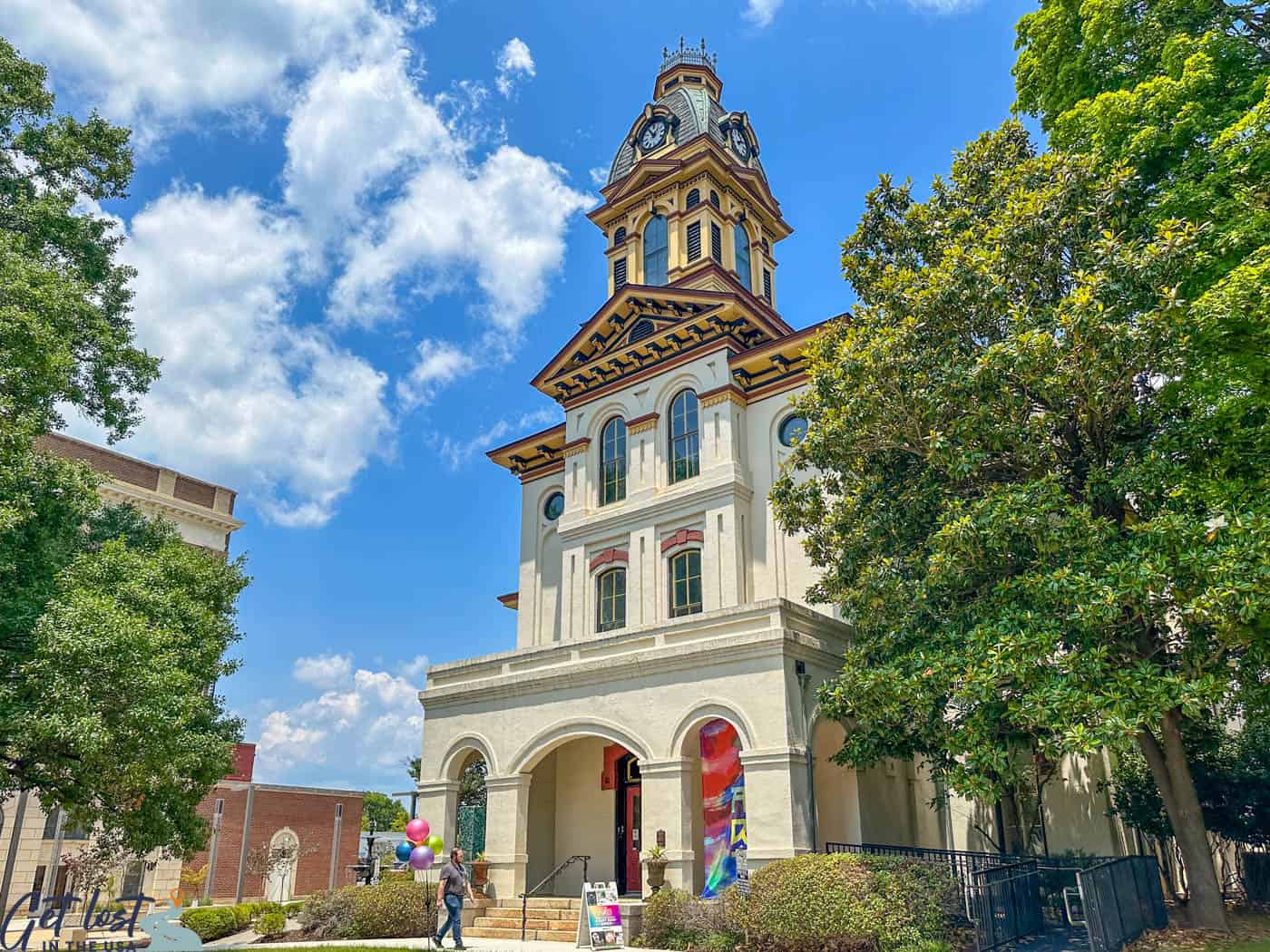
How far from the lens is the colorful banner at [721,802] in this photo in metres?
16.3

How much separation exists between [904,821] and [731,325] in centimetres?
1276

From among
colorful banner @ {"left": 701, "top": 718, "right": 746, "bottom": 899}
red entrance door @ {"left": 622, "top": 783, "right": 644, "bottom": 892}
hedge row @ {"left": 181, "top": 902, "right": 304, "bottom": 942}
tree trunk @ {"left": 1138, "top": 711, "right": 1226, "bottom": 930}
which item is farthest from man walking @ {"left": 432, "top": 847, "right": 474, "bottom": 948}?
tree trunk @ {"left": 1138, "top": 711, "right": 1226, "bottom": 930}

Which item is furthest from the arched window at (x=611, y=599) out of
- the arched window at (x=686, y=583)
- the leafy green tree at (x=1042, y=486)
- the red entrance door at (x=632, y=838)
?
the leafy green tree at (x=1042, y=486)

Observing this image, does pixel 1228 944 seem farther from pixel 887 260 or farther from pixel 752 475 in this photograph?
pixel 752 475

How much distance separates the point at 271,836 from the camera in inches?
1496

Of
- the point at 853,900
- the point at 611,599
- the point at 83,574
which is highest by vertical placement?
the point at 611,599

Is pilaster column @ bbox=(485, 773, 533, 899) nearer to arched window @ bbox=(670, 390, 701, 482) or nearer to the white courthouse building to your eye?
the white courthouse building

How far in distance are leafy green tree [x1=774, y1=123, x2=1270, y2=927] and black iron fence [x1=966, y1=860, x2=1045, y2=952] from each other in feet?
4.27

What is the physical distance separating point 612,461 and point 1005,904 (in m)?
15.3

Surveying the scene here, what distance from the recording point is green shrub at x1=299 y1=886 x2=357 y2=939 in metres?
17.5

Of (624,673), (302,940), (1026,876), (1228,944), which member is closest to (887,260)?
(624,673)

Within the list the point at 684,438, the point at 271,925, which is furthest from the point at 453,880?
the point at 684,438

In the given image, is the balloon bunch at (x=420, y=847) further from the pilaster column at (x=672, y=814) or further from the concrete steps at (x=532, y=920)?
the pilaster column at (x=672, y=814)

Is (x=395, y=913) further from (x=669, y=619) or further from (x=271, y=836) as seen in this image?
(x=271, y=836)
